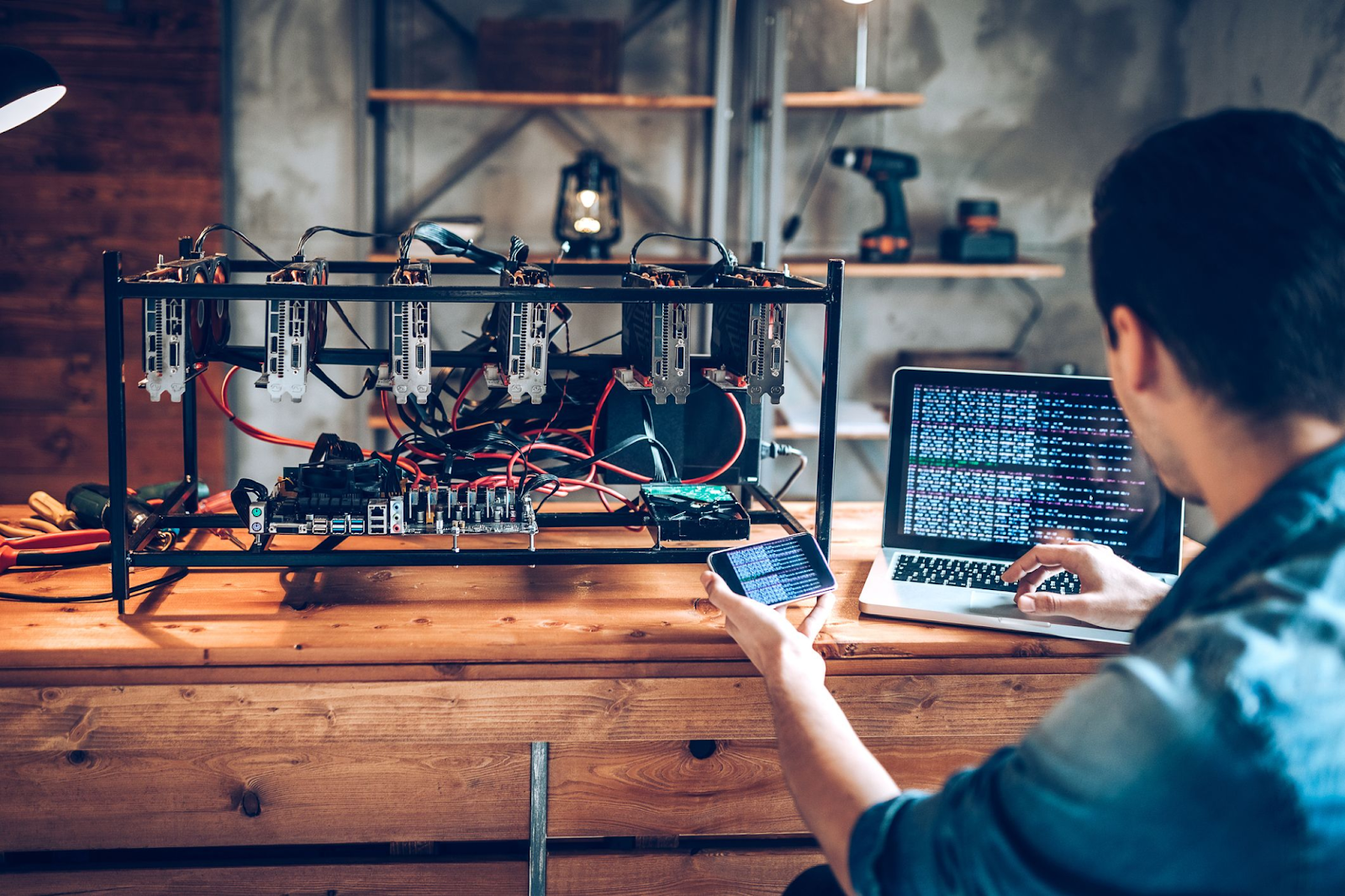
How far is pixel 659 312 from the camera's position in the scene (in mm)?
1363

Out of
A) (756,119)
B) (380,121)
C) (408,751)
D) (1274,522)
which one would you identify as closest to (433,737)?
(408,751)

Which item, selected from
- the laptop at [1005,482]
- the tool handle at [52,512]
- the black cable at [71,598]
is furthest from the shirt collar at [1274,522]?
the tool handle at [52,512]

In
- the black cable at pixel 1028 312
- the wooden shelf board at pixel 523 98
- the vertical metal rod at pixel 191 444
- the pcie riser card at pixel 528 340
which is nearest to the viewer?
the pcie riser card at pixel 528 340

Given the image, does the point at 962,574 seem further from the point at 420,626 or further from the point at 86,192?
the point at 86,192

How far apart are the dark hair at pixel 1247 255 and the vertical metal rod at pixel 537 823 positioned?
2.79ft

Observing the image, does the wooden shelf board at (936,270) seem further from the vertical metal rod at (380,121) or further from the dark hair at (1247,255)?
the dark hair at (1247,255)

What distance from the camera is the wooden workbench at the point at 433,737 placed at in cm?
121

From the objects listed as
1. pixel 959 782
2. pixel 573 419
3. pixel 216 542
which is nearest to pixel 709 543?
pixel 573 419

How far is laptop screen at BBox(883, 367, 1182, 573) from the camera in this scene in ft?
4.76

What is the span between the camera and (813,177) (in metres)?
3.33

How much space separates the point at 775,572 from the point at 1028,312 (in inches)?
96.5

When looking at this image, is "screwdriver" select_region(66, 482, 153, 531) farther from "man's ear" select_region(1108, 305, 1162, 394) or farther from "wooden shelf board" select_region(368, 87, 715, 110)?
"wooden shelf board" select_region(368, 87, 715, 110)

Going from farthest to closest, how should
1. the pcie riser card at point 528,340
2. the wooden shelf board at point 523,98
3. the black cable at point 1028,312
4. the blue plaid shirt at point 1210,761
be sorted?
the black cable at point 1028,312, the wooden shelf board at point 523,98, the pcie riser card at point 528,340, the blue plaid shirt at point 1210,761

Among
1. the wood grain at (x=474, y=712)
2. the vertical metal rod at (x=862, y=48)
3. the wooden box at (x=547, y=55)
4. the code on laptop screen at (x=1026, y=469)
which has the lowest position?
the wood grain at (x=474, y=712)
